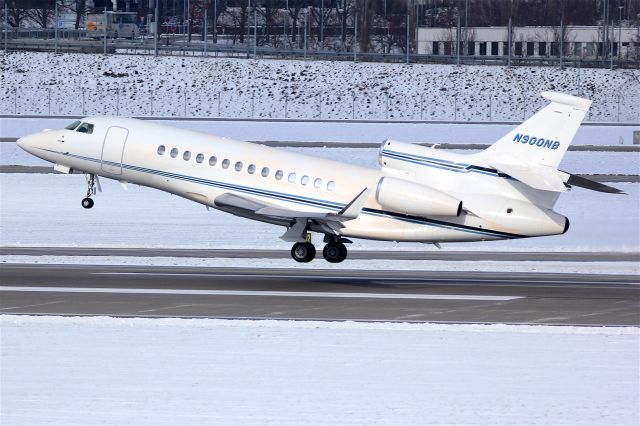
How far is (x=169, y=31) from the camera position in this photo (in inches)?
4545

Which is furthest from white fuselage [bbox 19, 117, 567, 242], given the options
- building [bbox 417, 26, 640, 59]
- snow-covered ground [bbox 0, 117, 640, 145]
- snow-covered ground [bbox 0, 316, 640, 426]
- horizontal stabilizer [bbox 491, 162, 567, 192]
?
building [bbox 417, 26, 640, 59]

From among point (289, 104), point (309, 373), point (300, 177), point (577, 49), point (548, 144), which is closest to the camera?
point (309, 373)

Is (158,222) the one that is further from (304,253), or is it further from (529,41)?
(529,41)

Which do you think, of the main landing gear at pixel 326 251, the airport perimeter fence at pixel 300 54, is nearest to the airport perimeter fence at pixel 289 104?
the airport perimeter fence at pixel 300 54

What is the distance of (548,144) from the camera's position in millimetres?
Result: 27516

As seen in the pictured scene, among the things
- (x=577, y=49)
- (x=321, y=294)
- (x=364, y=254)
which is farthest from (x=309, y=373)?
(x=577, y=49)

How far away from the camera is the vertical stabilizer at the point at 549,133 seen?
2742 centimetres

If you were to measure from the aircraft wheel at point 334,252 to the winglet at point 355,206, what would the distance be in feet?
5.88

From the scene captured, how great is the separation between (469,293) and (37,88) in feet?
195

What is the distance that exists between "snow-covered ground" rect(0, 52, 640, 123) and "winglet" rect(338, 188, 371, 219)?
155 feet

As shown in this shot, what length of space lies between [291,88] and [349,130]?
18.8 metres

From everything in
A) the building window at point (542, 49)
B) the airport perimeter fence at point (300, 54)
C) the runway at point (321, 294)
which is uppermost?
the building window at point (542, 49)

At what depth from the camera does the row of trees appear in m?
102

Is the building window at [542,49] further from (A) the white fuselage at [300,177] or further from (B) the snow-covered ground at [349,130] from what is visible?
(A) the white fuselage at [300,177]
